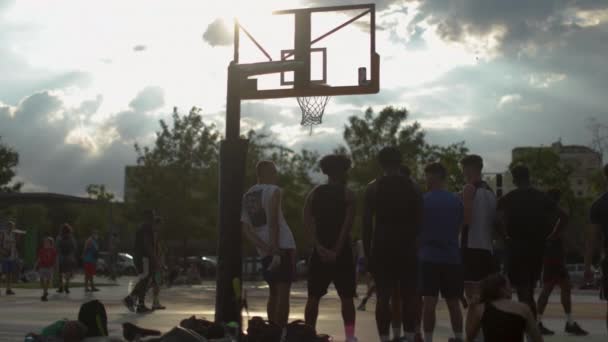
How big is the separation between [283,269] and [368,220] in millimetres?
1044

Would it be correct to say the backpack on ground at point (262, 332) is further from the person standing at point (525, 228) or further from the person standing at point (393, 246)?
the person standing at point (525, 228)

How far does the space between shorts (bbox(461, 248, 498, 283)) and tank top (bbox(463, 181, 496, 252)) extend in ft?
0.21

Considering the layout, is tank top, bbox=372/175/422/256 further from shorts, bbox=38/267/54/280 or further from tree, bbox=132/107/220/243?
tree, bbox=132/107/220/243

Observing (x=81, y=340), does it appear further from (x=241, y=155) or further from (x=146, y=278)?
(x=146, y=278)

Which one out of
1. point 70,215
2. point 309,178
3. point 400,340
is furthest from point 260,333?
point 70,215

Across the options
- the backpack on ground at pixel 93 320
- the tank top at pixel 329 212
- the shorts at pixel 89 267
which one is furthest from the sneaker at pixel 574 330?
the shorts at pixel 89 267

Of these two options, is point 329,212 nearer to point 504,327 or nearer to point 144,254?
point 504,327

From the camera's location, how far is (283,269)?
881 centimetres

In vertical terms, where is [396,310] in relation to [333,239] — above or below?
below

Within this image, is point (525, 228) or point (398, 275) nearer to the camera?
point (398, 275)

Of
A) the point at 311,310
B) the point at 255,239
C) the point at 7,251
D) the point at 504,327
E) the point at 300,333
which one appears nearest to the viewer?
the point at 504,327

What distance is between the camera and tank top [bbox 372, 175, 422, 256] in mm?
8422

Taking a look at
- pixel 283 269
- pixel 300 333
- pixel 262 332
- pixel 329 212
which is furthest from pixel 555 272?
pixel 262 332

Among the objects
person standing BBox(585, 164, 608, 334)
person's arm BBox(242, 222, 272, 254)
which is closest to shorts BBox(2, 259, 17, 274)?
person's arm BBox(242, 222, 272, 254)
